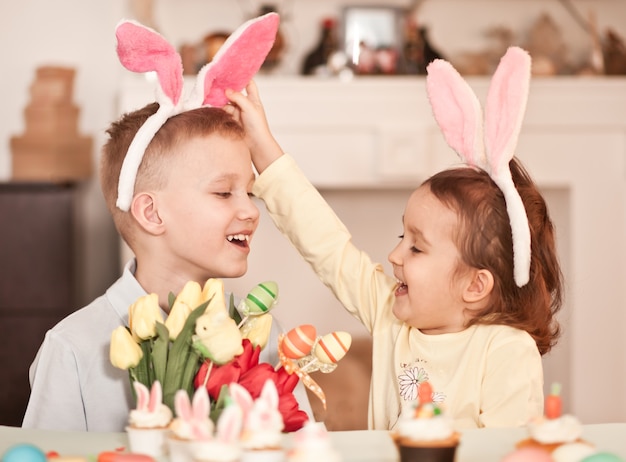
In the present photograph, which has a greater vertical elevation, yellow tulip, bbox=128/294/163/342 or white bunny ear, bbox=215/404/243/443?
yellow tulip, bbox=128/294/163/342

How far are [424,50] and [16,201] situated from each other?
1.43 metres

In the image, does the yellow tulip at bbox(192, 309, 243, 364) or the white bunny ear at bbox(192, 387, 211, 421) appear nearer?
the white bunny ear at bbox(192, 387, 211, 421)

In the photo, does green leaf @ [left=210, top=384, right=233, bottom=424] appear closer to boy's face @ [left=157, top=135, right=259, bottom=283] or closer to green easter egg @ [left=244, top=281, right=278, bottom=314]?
green easter egg @ [left=244, top=281, right=278, bottom=314]

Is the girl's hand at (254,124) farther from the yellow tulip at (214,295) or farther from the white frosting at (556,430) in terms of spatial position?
the white frosting at (556,430)

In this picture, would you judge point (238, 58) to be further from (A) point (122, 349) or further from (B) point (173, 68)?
(A) point (122, 349)

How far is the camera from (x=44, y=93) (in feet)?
10.3

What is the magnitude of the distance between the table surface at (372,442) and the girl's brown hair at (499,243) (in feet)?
1.40

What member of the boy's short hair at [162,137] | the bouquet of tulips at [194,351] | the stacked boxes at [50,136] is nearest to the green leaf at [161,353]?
the bouquet of tulips at [194,351]

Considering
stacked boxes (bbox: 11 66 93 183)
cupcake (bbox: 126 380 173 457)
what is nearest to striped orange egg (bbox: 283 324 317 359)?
cupcake (bbox: 126 380 173 457)

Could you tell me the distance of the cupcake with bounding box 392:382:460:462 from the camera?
0.66m

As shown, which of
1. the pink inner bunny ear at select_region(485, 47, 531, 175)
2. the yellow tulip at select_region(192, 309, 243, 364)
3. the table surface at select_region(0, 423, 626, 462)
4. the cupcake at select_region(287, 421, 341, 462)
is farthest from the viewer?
the pink inner bunny ear at select_region(485, 47, 531, 175)

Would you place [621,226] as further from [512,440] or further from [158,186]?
[512,440]

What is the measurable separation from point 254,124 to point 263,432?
738 millimetres

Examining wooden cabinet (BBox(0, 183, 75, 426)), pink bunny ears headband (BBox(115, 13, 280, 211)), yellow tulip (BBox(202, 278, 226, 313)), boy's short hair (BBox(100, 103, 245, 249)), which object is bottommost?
wooden cabinet (BBox(0, 183, 75, 426))
